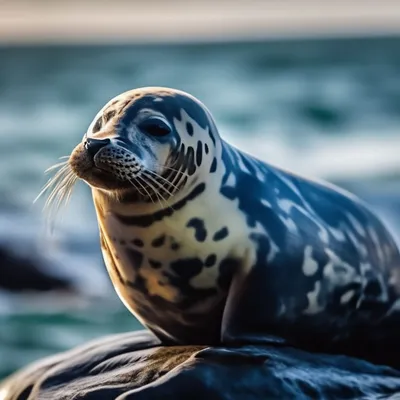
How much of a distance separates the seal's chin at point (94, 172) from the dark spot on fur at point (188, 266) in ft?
1.08

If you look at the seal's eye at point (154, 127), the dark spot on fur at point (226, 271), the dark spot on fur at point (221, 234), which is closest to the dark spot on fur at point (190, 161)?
the seal's eye at point (154, 127)

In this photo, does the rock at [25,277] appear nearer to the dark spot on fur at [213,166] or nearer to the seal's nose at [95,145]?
the dark spot on fur at [213,166]

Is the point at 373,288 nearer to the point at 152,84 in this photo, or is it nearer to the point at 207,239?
the point at 207,239

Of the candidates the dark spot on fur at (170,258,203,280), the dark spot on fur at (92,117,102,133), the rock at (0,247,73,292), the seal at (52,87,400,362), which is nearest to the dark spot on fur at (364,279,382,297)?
the seal at (52,87,400,362)

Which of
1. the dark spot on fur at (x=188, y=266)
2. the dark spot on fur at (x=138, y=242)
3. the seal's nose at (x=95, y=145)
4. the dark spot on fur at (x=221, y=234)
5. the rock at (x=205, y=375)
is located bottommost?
the rock at (x=205, y=375)

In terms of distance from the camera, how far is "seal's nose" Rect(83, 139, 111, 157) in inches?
174

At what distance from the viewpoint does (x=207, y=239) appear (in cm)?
468

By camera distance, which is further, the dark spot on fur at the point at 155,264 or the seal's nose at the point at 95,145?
the dark spot on fur at the point at 155,264

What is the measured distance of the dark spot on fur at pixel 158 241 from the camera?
15.3 feet

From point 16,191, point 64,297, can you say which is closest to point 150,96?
point 64,297

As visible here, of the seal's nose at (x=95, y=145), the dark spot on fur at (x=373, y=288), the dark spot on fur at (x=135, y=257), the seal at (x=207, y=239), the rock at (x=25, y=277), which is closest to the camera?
the seal's nose at (x=95, y=145)

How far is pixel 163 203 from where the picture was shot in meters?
4.63

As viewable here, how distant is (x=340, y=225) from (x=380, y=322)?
371 mm

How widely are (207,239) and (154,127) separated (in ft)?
1.34
